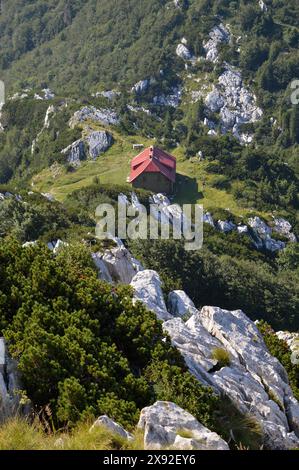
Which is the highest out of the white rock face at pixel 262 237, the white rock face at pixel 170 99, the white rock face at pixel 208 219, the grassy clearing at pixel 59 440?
the grassy clearing at pixel 59 440

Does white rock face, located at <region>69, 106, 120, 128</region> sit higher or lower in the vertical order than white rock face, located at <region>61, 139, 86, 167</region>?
higher

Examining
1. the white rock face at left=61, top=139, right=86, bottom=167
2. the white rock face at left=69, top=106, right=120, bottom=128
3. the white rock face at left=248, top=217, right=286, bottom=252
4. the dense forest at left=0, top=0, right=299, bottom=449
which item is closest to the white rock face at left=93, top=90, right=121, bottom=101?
the dense forest at left=0, top=0, right=299, bottom=449

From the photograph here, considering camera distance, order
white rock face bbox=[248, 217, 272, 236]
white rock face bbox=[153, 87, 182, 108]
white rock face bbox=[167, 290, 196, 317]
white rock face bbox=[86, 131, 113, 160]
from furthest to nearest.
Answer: white rock face bbox=[153, 87, 182, 108], white rock face bbox=[86, 131, 113, 160], white rock face bbox=[248, 217, 272, 236], white rock face bbox=[167, 290, 196, 317]

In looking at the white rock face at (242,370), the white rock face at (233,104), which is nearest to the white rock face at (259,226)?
the white rock face at (233,104)

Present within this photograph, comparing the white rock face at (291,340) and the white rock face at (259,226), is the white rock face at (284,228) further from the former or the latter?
the white rock face at (291,340)

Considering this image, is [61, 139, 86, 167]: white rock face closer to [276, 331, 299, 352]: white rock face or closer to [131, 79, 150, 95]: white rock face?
[131, 79, 150, 95]: white rock face
